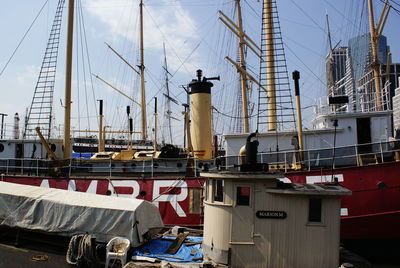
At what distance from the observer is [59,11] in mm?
20406

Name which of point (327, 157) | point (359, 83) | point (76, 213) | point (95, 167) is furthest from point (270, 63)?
point (359, 83)

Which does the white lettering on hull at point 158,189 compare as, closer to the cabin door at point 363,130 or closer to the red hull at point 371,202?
the red hull at point 371,202

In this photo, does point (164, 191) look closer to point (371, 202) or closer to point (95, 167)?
point (95, 167)

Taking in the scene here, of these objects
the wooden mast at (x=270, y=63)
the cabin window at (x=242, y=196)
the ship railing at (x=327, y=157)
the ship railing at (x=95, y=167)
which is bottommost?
the cabin window at (x=242, y=196)

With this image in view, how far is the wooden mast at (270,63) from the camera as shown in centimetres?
1781

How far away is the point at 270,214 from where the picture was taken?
8.39 metres

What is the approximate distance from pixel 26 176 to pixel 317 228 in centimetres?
1477

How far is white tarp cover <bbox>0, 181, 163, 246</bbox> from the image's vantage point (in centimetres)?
1021

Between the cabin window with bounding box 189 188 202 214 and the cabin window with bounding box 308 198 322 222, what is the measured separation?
651 centimetres

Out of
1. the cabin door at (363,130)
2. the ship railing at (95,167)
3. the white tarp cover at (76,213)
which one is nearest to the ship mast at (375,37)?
the cabin door at (363,130)

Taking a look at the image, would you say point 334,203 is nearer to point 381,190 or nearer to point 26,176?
point 381,190

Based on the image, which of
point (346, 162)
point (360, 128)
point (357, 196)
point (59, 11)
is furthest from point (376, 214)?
point (59, 11)

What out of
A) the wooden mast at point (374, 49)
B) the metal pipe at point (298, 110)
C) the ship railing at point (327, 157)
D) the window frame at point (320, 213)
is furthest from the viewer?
the wooden mast at point (374, 49)

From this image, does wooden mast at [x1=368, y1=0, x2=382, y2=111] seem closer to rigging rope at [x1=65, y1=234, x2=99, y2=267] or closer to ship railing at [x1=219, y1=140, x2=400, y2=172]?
ship railing at [x1=219, y1=140, x2=400, y2=172]
